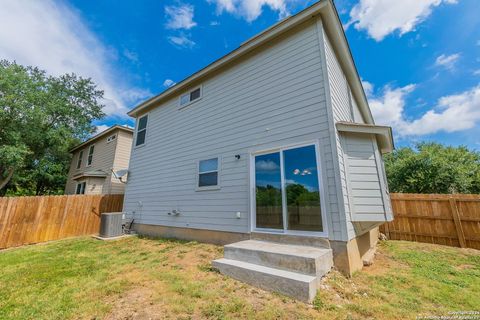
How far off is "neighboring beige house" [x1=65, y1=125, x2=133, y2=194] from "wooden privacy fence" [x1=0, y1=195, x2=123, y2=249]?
235 centimetres

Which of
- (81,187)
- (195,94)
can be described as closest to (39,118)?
(81,187)

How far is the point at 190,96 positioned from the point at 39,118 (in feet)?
45.9

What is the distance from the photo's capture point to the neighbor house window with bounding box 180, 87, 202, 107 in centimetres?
790

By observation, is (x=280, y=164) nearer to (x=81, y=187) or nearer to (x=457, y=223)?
(x=457, y=223)

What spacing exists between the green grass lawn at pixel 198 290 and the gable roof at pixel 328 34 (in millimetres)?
5965

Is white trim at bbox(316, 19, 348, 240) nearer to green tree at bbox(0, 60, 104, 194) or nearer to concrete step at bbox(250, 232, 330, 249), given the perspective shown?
concrete step at bbox(250, 232, 330, 249)

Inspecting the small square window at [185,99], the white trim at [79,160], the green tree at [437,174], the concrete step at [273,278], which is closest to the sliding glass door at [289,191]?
the concrete step at [273,278]

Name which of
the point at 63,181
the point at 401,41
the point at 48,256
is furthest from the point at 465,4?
the point at 63,181

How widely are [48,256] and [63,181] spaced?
61.4ft

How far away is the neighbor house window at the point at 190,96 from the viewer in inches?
311

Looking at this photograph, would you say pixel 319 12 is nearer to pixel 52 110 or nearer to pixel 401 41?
pixel 401 41

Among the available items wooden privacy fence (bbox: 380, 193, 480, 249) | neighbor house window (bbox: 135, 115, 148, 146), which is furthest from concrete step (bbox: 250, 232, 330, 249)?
neighbor house window (bbox: 135, 115, 148, 146)

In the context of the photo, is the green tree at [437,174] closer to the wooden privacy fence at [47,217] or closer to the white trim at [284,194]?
the white trim at [284,194]

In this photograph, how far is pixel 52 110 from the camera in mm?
15141
